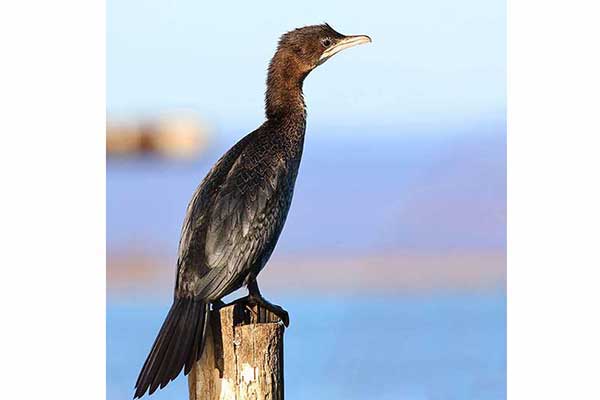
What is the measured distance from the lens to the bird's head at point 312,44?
11.6 ft

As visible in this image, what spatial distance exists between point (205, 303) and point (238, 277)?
0.14 m

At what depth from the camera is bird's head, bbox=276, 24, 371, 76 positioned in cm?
352

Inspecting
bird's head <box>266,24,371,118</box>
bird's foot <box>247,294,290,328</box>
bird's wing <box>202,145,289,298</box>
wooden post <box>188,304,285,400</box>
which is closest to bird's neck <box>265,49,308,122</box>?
bird's head <box>266,24,371,118</box>

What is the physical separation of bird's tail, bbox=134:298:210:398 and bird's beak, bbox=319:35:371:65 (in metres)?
1.02

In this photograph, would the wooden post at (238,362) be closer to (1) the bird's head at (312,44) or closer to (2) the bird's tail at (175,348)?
(2) the bird's tail at (175,348)

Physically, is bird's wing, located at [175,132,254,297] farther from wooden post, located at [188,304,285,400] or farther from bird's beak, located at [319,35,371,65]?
bird's beak, located at [319,35,371,65]

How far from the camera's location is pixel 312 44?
11.6 feet
